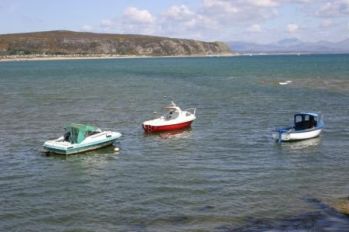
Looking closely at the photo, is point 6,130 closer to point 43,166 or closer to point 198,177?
point 43,166

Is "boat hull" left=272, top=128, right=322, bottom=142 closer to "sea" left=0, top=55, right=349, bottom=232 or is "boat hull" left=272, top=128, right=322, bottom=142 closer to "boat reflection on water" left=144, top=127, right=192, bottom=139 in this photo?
"sea" left=0, top=55, right=349, bottom=232

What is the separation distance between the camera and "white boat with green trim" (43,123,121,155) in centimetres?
3838

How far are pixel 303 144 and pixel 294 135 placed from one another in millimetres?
961

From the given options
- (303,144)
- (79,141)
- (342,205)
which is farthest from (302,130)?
(342,205)

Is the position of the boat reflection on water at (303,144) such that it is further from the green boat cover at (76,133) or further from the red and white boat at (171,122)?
the green boat cover at (76,133)

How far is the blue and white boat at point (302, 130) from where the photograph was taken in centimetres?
4203

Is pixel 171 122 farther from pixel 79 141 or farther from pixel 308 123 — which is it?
pixel 308 123

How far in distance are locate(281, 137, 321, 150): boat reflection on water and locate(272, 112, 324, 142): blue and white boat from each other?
313 millimetres

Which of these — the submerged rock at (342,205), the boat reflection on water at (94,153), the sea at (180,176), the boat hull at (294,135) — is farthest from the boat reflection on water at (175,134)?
the submerged rock at (342,205)

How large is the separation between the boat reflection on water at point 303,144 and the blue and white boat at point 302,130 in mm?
313

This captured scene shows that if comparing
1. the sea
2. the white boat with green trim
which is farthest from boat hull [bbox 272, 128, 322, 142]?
the white boat with green trim

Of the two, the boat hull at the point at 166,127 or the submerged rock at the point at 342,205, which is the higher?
the boat hull at the point at 166,127

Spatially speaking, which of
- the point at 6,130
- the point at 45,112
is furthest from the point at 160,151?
the point at 45,112

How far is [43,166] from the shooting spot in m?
35.6
